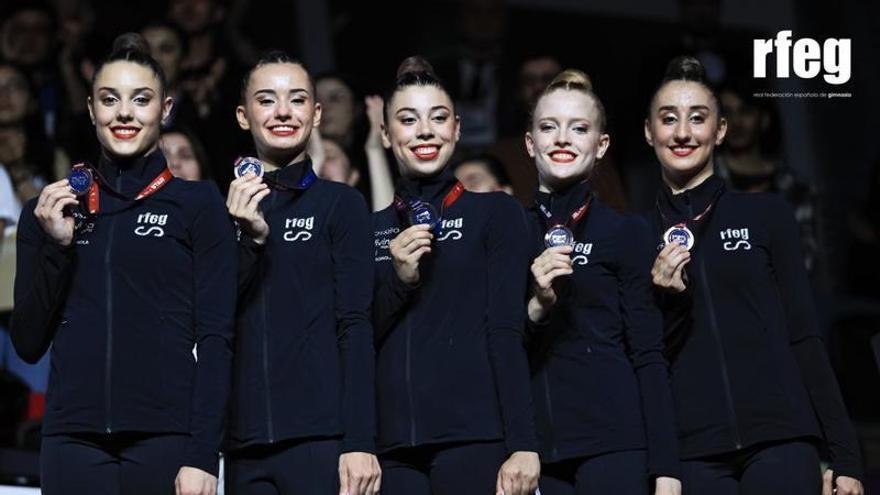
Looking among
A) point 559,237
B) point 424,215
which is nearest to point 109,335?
point 424,215

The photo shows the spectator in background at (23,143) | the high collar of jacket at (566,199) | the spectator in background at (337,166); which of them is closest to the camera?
the high collar of jacket at (566,199)

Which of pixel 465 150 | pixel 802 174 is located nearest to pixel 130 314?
pixel 465 150

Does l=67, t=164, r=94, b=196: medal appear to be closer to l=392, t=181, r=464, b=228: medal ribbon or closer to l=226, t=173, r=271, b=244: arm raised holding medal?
l=226, t=173, r=271, b=244: arm raised holding medal

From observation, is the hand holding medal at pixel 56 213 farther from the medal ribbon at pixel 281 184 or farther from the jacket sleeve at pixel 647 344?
the jacket sleeve at pixel 647 344

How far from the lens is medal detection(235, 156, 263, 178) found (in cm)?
501

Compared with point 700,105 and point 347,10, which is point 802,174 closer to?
point 347,10

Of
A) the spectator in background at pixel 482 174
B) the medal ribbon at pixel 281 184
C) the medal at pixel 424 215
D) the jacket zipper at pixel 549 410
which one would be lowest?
the jacket zipper at pixel 549 410

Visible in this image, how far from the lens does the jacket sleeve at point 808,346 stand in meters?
5.27

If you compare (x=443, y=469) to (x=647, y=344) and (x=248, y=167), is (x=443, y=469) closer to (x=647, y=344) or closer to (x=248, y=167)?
(x=647, y=344)

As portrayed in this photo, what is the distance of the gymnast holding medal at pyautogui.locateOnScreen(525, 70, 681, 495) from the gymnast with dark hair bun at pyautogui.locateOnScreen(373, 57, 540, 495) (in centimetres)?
14

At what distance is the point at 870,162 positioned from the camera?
834cm

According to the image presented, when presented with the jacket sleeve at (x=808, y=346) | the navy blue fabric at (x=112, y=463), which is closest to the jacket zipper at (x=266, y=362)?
the navy blue fabric at (x=112, y=463)

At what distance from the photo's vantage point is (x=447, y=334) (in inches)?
204

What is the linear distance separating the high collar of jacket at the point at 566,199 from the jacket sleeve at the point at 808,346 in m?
0.53
